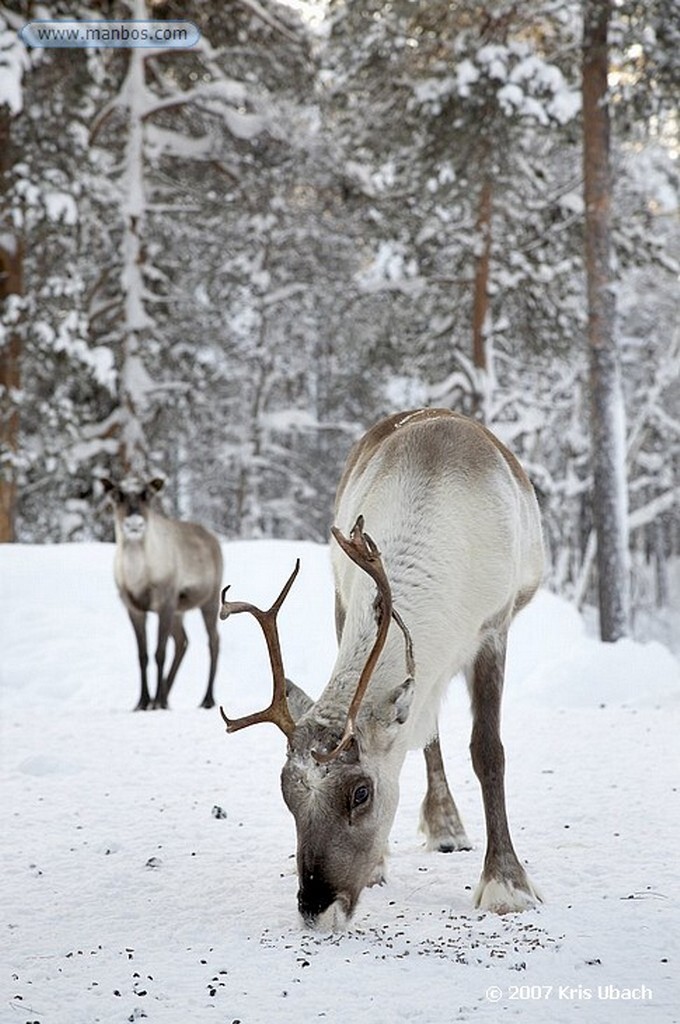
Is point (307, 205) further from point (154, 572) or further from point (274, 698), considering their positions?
point (274, 698)

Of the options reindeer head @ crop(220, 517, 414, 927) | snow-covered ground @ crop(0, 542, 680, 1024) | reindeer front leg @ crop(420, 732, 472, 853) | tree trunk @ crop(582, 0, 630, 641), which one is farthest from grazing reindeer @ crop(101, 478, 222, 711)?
reindeer head @ crop(220, 517, 414, 927)

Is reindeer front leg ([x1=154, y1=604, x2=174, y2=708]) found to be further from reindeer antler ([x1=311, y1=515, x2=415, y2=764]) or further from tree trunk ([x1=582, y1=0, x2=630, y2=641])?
reindeer antler ([x1=311, y1=515, x2=415, y2=764])

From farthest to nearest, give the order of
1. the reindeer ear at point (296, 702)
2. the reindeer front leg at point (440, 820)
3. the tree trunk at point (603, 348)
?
the tree trunk at point (603, 348) < the reindeer front leg at point (440, 820) < the reindeer ear at point (296, 702)

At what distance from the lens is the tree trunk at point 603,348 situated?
11930 mm

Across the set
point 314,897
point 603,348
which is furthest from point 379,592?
point 603,348

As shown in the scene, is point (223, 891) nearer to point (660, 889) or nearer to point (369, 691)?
point (369, 691)

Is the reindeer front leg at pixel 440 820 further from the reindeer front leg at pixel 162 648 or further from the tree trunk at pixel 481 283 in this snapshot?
the tree trunk at pixel 481 283

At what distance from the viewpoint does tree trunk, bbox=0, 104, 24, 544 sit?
1407cm

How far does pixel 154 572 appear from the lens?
9031mm

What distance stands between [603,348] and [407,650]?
30.4 feet

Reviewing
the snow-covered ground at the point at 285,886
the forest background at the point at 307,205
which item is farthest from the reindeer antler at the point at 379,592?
the forest background at the point at 307,205

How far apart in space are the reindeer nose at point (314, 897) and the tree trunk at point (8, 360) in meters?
11.7

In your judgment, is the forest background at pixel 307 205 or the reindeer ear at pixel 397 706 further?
the forest background at pixel 307 205

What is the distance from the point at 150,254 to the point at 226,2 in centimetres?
391
